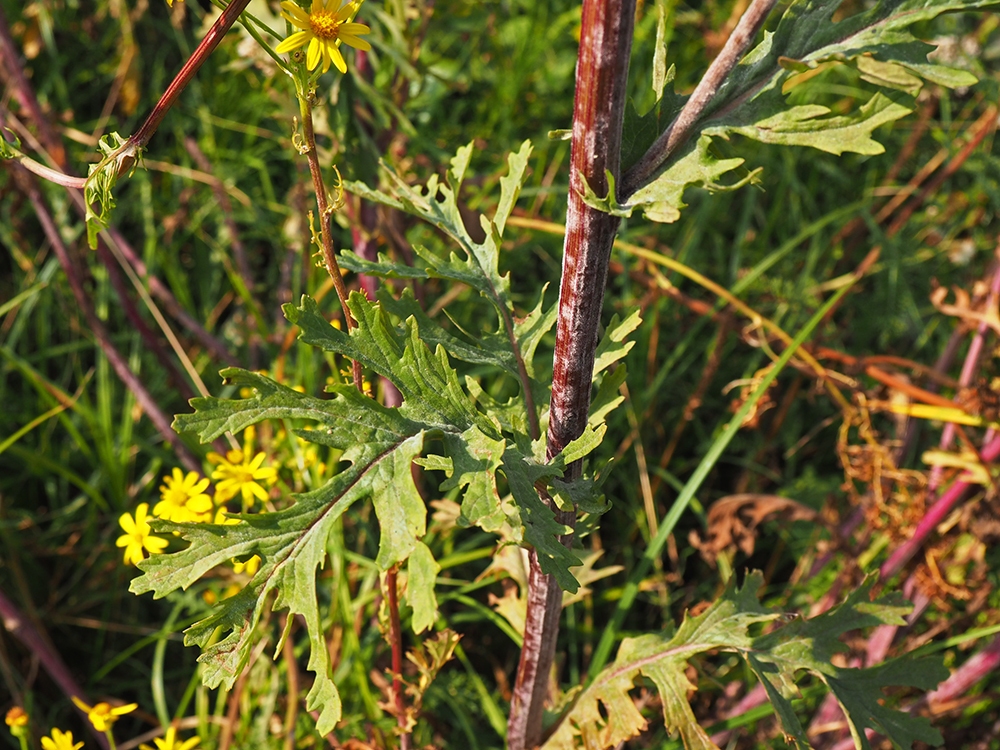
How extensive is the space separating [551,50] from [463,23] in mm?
905

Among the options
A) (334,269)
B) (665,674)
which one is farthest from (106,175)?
(665,674)

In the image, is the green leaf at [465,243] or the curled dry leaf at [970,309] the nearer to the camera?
the green leaf at [465,243]

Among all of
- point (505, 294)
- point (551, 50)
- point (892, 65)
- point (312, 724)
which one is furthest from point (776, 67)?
point (551, 50)

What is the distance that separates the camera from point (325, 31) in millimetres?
1021

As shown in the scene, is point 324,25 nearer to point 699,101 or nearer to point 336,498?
point 699,101

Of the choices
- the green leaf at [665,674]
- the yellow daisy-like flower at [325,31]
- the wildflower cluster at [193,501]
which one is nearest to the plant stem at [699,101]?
the yellow daisy-like flower at [325,31]

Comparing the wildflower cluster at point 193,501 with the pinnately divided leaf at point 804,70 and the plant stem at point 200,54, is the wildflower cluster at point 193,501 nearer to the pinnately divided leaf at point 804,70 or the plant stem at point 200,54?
the plant stem at point 200,54

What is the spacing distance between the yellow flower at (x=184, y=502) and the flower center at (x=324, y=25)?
810 mm

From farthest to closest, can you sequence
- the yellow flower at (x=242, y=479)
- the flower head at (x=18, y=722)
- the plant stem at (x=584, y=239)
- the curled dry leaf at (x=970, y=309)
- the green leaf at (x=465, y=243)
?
the curled dry leaf at (x=970, y=309), the yellow flower at (x=242, y=479), the flower head at (x=18, y=722), the green leaf at (x=465, y=243), the plant stem at (x=584, y=239)

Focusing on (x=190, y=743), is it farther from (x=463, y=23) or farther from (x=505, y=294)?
(x=463, y=23)

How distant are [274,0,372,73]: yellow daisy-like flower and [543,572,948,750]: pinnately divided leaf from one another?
3.14 ft

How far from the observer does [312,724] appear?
73.9 inches

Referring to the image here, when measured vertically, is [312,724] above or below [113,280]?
below

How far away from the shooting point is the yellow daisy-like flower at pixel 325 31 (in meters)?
0.99
